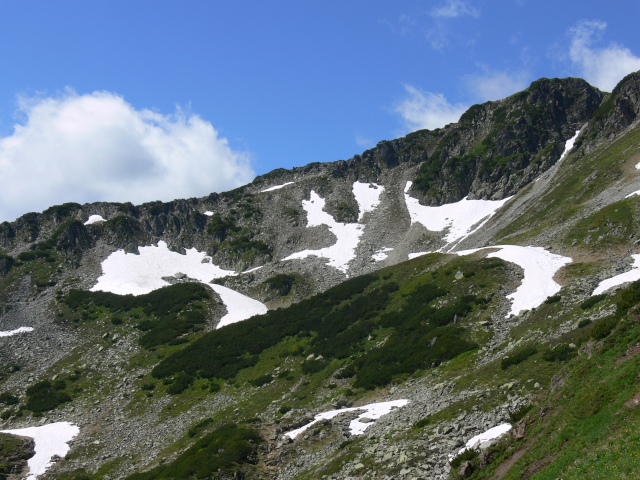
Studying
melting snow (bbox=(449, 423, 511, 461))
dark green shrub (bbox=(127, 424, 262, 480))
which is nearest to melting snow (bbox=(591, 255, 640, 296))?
melting snow (bbox=(449, 423, 511, 461))

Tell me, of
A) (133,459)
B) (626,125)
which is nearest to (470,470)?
(133,459)

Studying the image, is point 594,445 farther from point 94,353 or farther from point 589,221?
point 94,353

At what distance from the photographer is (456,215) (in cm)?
12131

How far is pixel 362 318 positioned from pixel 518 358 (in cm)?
3239

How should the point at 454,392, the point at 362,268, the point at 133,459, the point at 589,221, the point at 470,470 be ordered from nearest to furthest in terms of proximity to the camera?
1. the point at 470,470
2. the point at 454,392
3. the point at 133,459
4. the point at 589,221
5. the point at 362,268

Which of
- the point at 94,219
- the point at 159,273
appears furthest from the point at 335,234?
the point at 94,219

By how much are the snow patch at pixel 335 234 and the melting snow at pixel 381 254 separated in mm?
5628

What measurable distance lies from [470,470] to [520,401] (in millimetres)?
6536

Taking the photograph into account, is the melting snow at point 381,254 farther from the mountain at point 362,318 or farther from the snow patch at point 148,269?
the snow patch at point 148,269

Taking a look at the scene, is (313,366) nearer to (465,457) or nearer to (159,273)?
(465,457)

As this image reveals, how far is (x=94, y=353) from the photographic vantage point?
74250 mm

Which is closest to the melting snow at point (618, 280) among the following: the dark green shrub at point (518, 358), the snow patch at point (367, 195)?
the dark green shrub at point (518, 358)

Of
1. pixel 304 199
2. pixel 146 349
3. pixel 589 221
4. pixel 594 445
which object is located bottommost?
pixel 594 445

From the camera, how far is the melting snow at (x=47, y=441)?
151 feet
